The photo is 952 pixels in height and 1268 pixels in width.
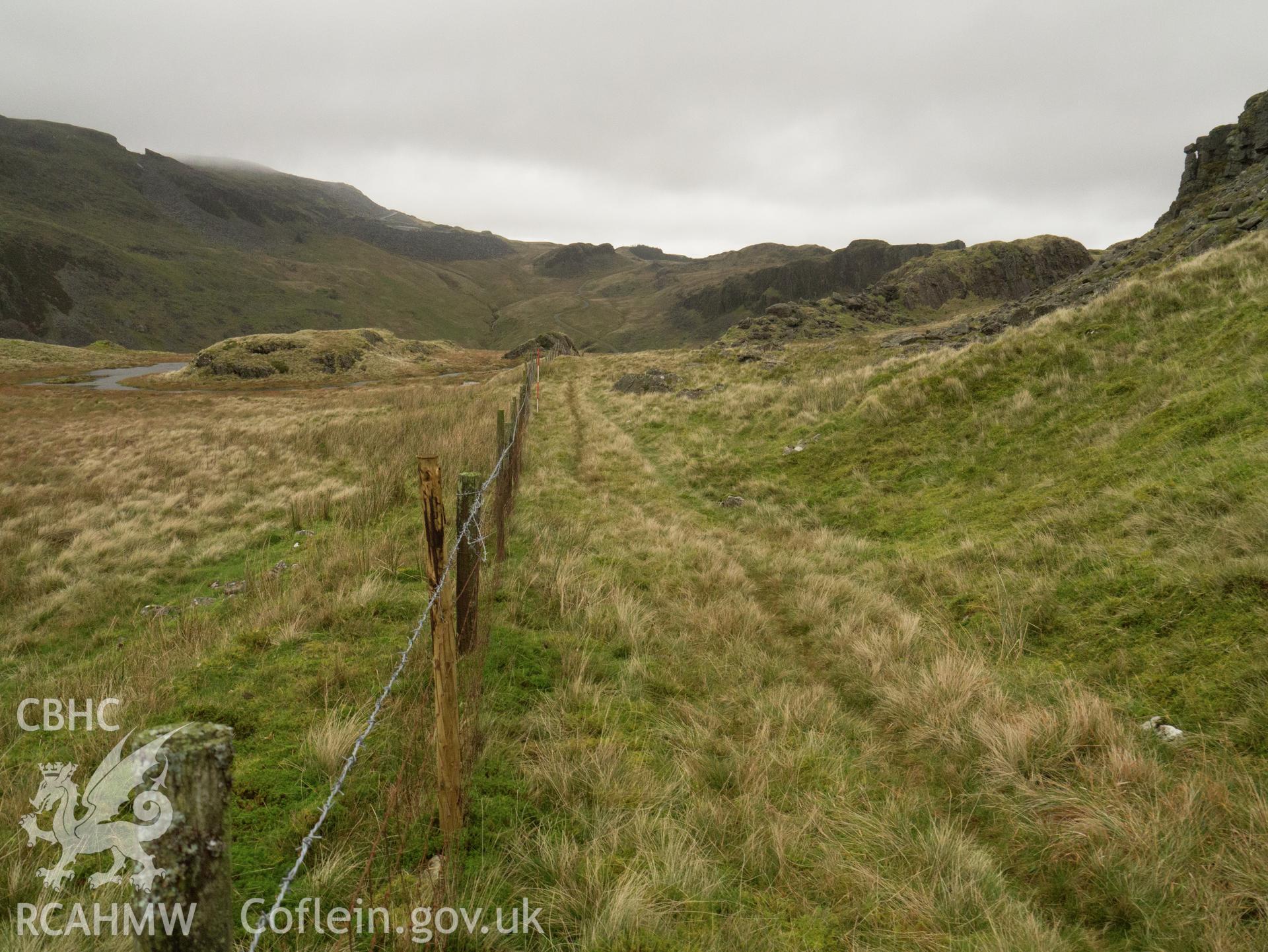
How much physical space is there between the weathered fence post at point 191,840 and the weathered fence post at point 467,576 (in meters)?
3.26

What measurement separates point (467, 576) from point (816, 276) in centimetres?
19833

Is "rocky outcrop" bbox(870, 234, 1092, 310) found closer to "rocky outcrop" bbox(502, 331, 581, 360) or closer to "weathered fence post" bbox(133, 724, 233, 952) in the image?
"rocky outcrop" bbox(502, 331, 581, 360)

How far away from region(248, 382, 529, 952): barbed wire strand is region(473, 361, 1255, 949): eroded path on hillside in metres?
0.89

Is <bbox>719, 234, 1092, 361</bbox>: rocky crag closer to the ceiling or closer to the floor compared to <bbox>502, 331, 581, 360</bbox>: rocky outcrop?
closer to the ceiling

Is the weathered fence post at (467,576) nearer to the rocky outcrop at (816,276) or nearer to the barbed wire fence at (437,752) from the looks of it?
the barbed wire fence at (437,752)

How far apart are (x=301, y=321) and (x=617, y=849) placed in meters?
195

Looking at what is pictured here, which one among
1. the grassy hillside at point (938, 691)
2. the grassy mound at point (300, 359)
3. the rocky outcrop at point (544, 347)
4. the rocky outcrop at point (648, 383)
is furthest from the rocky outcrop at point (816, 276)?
the grassy hillside at point (938, 691)

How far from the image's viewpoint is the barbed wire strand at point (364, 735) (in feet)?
5.52

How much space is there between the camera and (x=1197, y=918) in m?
2.58

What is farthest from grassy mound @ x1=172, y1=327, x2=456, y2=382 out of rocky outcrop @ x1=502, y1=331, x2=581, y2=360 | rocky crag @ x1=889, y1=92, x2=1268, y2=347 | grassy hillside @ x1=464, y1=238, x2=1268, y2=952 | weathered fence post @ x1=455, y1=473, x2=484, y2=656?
weathered fence post @ x1=455, y1=473, x2=484, y2=656

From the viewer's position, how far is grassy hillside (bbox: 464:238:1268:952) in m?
2.84

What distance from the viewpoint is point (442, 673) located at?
2.99m

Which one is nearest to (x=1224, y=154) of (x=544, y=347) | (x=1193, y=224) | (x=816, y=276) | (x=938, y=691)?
(x=1193, y=224)

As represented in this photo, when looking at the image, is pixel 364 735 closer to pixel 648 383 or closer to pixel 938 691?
pixel 938 691
